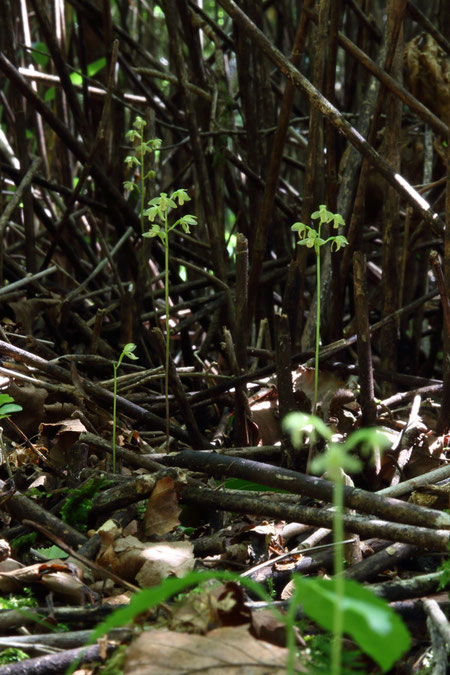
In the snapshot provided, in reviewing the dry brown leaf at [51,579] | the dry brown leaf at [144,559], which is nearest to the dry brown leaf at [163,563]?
the dry brown leaf at [144,559]

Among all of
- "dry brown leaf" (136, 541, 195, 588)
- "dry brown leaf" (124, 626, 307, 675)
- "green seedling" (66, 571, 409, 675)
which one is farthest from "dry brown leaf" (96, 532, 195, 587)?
"green seedling" (66, 571, 409, 675)

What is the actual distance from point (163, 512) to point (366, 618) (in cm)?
87

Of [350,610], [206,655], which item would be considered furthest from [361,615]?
[206,655]

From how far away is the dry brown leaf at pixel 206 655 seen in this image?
0.85 meters

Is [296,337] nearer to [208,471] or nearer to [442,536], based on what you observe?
[208,471]

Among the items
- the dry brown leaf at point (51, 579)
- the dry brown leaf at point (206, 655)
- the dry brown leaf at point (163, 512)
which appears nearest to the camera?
the dry brown leaf at point (206, 655)

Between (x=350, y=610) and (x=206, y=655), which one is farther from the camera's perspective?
(x=206, y=655)

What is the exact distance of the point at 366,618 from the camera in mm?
592

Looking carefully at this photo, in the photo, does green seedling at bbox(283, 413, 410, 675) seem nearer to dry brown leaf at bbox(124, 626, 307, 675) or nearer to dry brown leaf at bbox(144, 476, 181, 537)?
dry brown leaf at bbox(124, 626, 307, 675)

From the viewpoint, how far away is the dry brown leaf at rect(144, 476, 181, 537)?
1.41 m

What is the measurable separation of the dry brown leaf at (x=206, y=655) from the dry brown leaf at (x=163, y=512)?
1.65 ft

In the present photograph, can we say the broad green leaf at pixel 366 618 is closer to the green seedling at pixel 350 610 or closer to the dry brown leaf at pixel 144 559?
the green seedling at pixel 350 610

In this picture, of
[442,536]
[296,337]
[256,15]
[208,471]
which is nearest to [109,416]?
[208,471]

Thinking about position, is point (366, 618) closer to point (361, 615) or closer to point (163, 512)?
point (361, 615)
